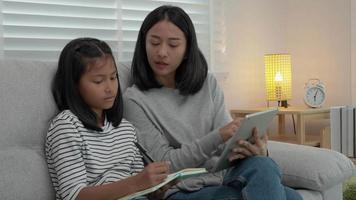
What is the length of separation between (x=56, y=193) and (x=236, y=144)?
53 centimetres

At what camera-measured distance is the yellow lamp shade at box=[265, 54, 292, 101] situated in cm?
308

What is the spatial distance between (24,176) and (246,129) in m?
0.63

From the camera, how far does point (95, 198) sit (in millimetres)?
1298

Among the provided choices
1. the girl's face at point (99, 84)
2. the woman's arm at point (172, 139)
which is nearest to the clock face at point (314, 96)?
the woman's arm at point (172, 139)

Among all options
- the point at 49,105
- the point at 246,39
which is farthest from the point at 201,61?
the point at 246,39

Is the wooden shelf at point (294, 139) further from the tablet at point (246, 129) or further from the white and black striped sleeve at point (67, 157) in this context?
the white and black striped sleeve at point (67, 157)

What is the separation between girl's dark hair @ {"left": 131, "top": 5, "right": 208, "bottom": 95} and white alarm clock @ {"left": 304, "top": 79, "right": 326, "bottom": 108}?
1406 mm

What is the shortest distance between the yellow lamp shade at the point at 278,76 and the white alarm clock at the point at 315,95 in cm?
11

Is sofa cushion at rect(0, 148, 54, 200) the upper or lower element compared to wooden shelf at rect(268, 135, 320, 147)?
upper

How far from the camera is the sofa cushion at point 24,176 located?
1.39m

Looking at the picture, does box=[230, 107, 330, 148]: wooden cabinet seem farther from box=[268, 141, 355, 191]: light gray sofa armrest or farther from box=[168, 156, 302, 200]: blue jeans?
box=[168, 156, 302, 200]: blue jeans

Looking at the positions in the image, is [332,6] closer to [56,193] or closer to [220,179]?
[220,179]

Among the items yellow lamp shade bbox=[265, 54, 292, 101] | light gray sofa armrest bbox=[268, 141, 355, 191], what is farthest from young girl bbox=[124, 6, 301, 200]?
yellow lamp shade bbox=[265, 54, 292, 101]

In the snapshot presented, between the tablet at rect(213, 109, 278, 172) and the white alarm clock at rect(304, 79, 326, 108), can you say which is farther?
the white alarm clock at rect(304, 79, 326, 108)
